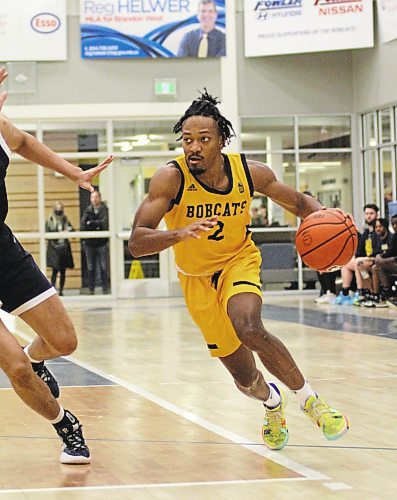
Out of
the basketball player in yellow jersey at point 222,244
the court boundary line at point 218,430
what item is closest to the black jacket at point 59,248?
the court boundary line at point 218,430

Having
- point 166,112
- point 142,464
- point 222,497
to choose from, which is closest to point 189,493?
point 222,497

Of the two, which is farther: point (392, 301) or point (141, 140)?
point (141, 140)

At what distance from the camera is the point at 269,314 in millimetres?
16562

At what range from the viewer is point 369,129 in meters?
22.0

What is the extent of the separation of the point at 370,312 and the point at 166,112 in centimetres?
746

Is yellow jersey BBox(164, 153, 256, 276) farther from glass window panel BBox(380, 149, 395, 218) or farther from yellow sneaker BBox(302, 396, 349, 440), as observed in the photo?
glass window panel BBox(380, 149, 395, 218)

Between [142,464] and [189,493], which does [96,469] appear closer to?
[142,464]

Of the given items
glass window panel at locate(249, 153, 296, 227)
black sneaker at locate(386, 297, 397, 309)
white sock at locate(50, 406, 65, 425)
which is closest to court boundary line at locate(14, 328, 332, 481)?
white sock at locate(50, 406, 65, 425)

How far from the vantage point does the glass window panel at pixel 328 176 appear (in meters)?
22.4

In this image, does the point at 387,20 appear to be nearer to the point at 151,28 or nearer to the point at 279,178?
the point at 279,178

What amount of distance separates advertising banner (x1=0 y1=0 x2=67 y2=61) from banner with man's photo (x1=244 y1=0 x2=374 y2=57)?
364 centimetres

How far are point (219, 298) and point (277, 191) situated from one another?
0.67 metres

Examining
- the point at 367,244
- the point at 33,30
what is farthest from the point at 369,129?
the point at 33,30

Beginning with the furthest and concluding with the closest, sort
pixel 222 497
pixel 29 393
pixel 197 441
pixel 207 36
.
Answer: pixel 207 36 < pixel 197 441 < pixel 29 393 < pixel 222 497
